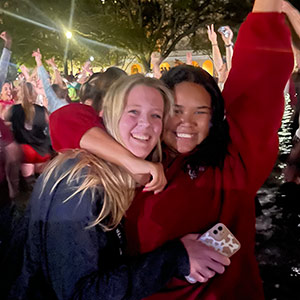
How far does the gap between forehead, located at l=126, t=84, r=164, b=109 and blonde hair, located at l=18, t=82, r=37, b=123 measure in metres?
0.34

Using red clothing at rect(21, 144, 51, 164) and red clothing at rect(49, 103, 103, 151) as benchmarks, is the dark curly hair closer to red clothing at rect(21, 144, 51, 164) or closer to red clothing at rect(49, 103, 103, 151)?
red clothing at rect(49, 103, 103, 151)

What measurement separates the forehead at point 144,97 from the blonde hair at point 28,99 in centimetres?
34

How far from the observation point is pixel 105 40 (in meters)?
0.64

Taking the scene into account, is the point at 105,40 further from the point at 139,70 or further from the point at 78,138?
the point at 78,138

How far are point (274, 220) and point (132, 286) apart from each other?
85cm

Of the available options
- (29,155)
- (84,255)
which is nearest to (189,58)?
(84,255)

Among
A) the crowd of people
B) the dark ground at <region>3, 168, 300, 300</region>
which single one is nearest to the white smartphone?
the crowd of people

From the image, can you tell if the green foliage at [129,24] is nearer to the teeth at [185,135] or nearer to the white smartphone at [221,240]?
the teeth at [185,135]

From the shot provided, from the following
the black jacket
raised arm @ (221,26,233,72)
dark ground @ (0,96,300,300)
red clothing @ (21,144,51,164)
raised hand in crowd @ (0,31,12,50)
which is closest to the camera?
the black jacket

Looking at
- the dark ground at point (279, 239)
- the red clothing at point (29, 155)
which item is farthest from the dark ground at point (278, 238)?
the red clothing at point (29, 155)

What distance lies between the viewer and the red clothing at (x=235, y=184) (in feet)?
1.57

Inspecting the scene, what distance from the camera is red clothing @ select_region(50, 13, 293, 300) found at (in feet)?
1.57

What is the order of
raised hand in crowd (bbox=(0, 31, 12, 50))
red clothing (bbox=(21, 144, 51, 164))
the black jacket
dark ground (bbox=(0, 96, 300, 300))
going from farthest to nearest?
dark ground (bbox=(0, 96, 300, 300)) → red clothing (bbox=(21, 144, 51, 164)) → raised hand in crowd (bbox=(0, 31, 12, 50)) → the black jacket

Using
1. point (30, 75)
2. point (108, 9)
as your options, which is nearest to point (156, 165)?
point (108, 9)
